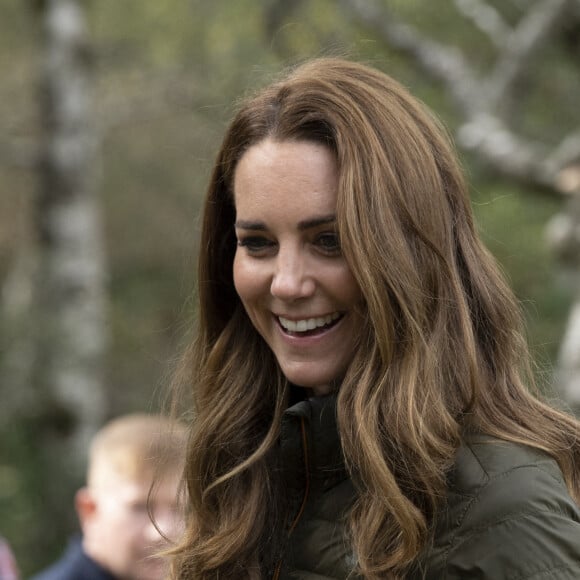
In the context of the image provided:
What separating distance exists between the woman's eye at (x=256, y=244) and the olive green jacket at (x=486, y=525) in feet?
1.13

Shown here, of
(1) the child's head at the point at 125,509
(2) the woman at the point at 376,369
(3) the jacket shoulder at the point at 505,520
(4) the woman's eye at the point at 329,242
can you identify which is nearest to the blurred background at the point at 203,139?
(1) the child's head at the point at 125,509

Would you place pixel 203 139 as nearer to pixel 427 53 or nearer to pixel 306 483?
pixel 427 53

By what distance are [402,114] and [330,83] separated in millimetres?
159

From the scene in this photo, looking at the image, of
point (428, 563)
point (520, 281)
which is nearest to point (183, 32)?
point (520, 281)

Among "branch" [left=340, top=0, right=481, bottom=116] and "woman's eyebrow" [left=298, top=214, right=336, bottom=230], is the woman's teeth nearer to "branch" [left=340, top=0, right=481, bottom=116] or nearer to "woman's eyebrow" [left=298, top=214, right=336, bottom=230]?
"woman's eyebrow" [left=298, top=214, right=336, bottom=230]

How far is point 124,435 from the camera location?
3.98 metres

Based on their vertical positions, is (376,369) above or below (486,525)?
above

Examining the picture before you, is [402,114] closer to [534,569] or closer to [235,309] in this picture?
[235,309]

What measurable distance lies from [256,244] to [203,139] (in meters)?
6.78

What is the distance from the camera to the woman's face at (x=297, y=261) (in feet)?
7.08

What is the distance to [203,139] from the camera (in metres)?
8.95

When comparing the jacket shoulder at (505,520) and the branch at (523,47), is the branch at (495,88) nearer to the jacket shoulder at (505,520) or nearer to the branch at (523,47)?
the branch at (523,47)

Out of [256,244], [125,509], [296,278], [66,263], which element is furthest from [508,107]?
[296,278]

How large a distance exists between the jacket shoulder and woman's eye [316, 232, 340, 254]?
444mm
